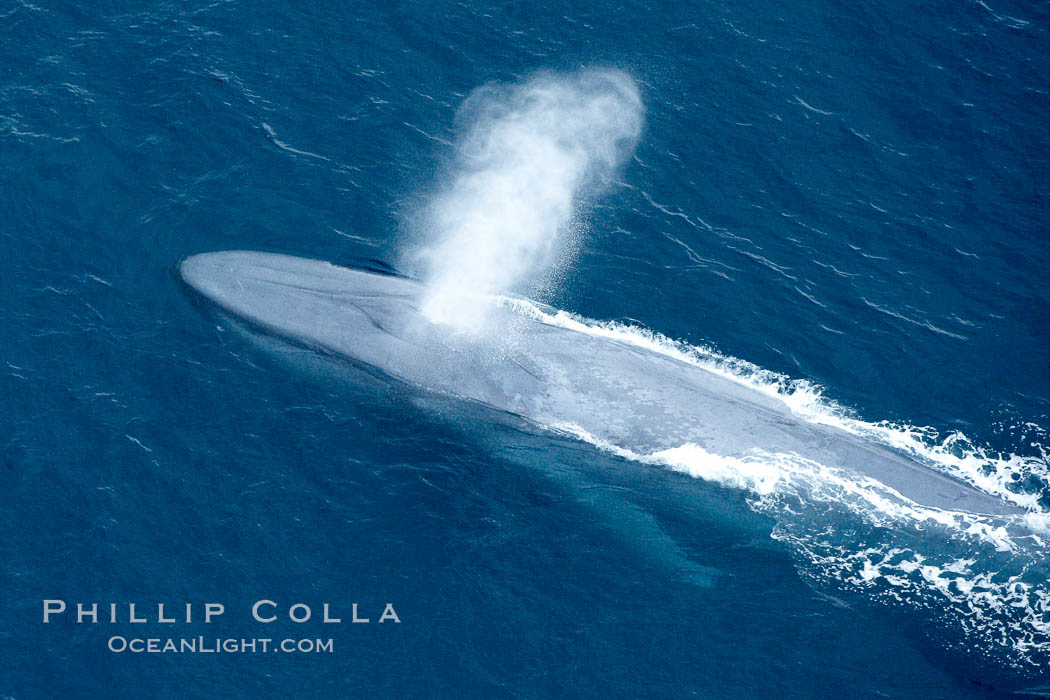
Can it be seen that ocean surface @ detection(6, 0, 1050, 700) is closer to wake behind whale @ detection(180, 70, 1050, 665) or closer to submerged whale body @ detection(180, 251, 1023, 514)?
wake behind whale @ detection(180, 70, 1050, 665)

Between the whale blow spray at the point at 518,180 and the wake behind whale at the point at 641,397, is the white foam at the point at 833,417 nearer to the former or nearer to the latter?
the wake behind whale at the point at 641,397

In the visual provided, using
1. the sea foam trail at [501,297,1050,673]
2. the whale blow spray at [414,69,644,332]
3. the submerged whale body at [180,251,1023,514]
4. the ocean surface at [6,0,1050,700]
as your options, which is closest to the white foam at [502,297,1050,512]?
the sea foam trail at [501,297,1050,673]

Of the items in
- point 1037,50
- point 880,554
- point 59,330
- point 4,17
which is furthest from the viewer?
point 1037,50

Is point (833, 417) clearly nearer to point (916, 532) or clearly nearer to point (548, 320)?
point (916, 532)

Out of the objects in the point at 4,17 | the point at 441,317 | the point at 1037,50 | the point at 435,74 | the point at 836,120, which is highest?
the point at 1037,50

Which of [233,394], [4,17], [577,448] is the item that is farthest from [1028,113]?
[4,17]

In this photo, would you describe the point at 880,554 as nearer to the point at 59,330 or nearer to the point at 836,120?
the point at 836,120
